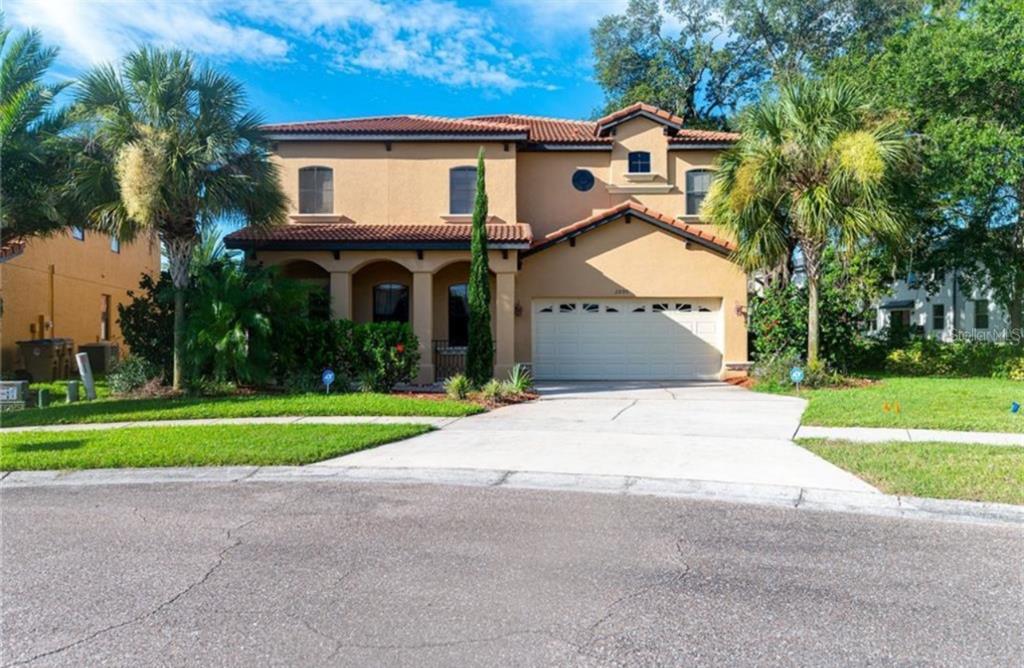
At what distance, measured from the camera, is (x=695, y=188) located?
69.3 feet

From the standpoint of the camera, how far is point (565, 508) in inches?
250

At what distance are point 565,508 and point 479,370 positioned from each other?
904 centimetres

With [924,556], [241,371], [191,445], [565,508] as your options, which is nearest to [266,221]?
[241,371]

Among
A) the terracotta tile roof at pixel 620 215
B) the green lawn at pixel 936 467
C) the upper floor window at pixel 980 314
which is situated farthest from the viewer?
the upper floor window at pixel 980 314

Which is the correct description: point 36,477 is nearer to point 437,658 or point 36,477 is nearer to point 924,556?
point 437,658

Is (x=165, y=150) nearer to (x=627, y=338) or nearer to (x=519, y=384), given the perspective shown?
(x=519, y=384)

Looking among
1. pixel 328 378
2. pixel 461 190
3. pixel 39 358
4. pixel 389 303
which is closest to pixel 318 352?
pixel 328 378

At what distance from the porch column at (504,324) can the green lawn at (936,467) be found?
363 inches

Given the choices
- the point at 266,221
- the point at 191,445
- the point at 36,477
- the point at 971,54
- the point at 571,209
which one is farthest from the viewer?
the point at 571,209

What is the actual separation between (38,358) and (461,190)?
1256cm

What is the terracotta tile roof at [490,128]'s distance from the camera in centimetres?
1919

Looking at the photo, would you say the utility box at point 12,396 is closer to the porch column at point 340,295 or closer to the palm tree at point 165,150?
the palm tree at point 165,150

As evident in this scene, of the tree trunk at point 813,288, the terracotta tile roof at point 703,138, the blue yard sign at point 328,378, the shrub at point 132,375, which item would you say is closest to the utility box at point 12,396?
the shrub at point 132,375

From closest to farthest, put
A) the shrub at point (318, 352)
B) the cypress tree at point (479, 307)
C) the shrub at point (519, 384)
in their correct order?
1. the shrub at point (519, 384)
2. the shrub at point (318, 352)
3. the cypress tree at point (479, 307)
